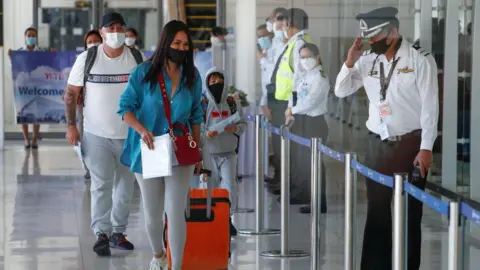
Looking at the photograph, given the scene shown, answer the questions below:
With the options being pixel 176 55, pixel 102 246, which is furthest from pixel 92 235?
pixel 176 55

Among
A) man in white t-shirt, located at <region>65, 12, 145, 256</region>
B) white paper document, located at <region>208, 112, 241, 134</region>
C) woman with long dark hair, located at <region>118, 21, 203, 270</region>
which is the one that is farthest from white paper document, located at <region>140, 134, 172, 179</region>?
white paper document, located at <region>208, 112, 241, 134</region>

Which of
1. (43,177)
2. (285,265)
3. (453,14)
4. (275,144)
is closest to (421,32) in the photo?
(453,14)

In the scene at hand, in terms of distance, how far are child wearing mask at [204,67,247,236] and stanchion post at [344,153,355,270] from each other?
3086 mm

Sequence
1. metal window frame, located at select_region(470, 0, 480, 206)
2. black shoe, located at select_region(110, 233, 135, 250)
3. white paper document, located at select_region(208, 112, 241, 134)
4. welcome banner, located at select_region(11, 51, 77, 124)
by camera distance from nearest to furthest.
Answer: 1. black shoe, located at select_region(110, 233, 135, 250)
2. metal window frame, located at select_region(470, 0, 480, 206)
3. white paper document, located at select_region(208, 112, 241, 134)
4. welcome banner, located at select_region(11, 51, 77, 124)

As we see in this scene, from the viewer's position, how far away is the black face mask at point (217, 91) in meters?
10.1

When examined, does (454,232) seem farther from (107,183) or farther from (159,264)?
(107,183)

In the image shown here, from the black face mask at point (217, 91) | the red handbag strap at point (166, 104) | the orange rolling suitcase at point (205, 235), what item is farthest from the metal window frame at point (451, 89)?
the red handbag strap at point (166, 104)

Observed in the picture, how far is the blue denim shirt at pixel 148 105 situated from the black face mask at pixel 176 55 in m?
0.12

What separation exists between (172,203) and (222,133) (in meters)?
2.74

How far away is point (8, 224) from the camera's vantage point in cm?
1085

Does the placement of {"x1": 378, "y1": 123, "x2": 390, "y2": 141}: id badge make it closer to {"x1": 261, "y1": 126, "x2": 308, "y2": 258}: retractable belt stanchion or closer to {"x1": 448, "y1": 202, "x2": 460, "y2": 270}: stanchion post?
{"x1": 261, "y1": 126, "x2": 308, "y2": 258}: retractable belt stanchion

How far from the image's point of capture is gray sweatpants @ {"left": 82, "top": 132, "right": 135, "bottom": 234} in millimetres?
8984

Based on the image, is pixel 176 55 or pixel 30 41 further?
pixel 30 41

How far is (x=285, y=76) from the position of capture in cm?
1228
